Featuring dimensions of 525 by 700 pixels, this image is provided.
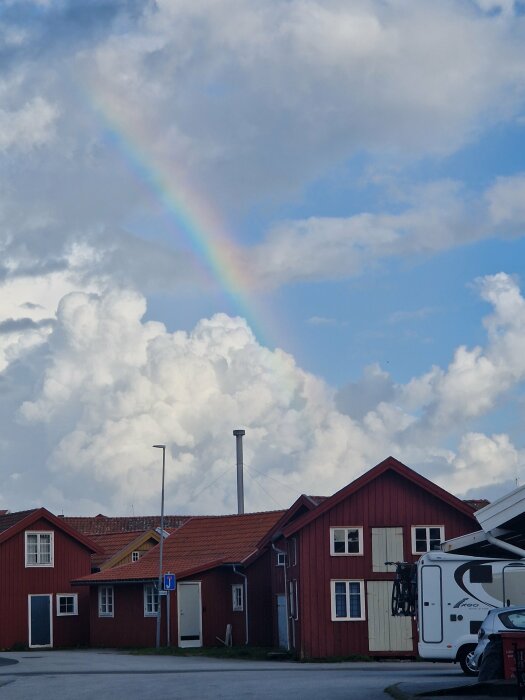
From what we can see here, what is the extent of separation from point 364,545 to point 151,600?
14193 millimetres

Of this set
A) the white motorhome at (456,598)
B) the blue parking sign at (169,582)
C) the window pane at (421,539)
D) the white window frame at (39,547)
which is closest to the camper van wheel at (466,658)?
the white motorhome at (456,598)

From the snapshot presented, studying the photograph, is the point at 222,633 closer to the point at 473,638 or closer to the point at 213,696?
the point at 473,638

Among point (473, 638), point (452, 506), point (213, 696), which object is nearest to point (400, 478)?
point (452, 506)

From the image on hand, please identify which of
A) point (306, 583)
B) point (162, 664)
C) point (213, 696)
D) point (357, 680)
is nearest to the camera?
point (213, 696)

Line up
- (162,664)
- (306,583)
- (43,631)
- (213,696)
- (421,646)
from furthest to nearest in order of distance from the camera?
(43,631) → (306,583) → (162,664) → (421,646) → (213,696)

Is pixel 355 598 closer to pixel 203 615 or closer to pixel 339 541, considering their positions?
pixel 339 541

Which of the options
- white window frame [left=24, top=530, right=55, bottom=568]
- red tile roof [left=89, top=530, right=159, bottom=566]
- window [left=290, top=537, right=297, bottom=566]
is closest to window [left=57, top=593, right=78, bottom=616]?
white window frame [left=24, top=530, right=55, bottom=568]

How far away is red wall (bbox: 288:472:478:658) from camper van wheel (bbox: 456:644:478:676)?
12.7 metres

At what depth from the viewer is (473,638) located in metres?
30.0

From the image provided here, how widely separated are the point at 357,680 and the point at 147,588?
27306 mm

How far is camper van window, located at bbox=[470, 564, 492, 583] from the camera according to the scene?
3078cm

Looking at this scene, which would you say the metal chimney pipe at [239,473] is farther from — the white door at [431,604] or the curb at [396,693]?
the curb at [396,693]

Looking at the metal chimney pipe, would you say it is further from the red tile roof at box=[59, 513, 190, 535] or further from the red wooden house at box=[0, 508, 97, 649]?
the red wooden house at box=[0, 508, 97, 649]

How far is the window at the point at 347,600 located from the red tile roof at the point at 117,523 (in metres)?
36.9
